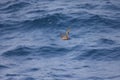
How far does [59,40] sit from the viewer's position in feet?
40.9

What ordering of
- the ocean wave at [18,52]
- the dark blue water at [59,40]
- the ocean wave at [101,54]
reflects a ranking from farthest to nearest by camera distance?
the ocean wave at [18,52] < the ocean wave at [101,54] < the dark blue water at [59,40]

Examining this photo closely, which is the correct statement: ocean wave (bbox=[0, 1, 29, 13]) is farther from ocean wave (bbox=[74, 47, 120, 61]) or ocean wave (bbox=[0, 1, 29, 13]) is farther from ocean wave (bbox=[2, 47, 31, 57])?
ocean wave (bbox=[74, 47, 120, 61])

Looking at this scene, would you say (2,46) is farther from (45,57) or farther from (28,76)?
(28,76)

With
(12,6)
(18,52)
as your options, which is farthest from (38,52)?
(12,6)

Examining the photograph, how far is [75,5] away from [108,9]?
1.78 m

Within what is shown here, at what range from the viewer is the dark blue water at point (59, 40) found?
10.2 meters

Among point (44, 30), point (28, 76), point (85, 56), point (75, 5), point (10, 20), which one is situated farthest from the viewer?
point (75, 5)

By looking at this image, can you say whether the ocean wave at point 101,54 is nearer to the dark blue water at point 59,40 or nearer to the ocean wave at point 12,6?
the dark blue water at point 59,40

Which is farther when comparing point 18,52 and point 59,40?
point 59,40

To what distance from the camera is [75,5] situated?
16.2 metres

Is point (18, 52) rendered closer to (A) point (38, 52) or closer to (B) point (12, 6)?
(A) point (38, 52)

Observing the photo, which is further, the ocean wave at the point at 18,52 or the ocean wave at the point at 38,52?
the ocean wave at the point at 18,52

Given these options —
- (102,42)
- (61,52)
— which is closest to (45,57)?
(61,52)

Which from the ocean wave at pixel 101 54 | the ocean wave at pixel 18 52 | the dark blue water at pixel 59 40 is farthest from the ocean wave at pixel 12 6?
the ocean wave at pixel 101 54
